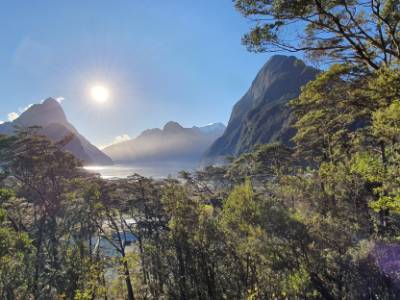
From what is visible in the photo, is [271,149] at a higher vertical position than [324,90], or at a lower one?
lower

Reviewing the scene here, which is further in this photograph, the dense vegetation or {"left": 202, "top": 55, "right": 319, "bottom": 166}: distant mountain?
{"left": 202, "top": 55, "right": 319, "bottom": 166}: distant mountain

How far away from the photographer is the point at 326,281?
51.9ft

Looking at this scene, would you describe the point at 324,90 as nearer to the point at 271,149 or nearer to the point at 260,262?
A: the point at 260,262

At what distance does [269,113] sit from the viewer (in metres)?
140

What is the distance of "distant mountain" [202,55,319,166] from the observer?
129 m

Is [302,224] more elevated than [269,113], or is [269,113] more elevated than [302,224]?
[269,113]

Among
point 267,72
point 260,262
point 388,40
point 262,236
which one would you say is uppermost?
point 267,72

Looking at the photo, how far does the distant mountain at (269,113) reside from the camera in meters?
129

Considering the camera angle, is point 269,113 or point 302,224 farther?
Answer: point 269,113

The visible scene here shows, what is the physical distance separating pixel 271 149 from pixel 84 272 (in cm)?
2416

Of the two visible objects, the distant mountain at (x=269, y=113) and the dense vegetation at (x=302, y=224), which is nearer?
the dense vegetation at (x=302, y=224)

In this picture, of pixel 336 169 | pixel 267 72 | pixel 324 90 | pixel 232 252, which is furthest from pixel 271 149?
pixel 267 72

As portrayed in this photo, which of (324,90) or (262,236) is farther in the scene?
(262,236)

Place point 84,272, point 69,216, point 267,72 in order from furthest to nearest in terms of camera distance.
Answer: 1. point 267,72
2. point 69,216
3. point 84,272
